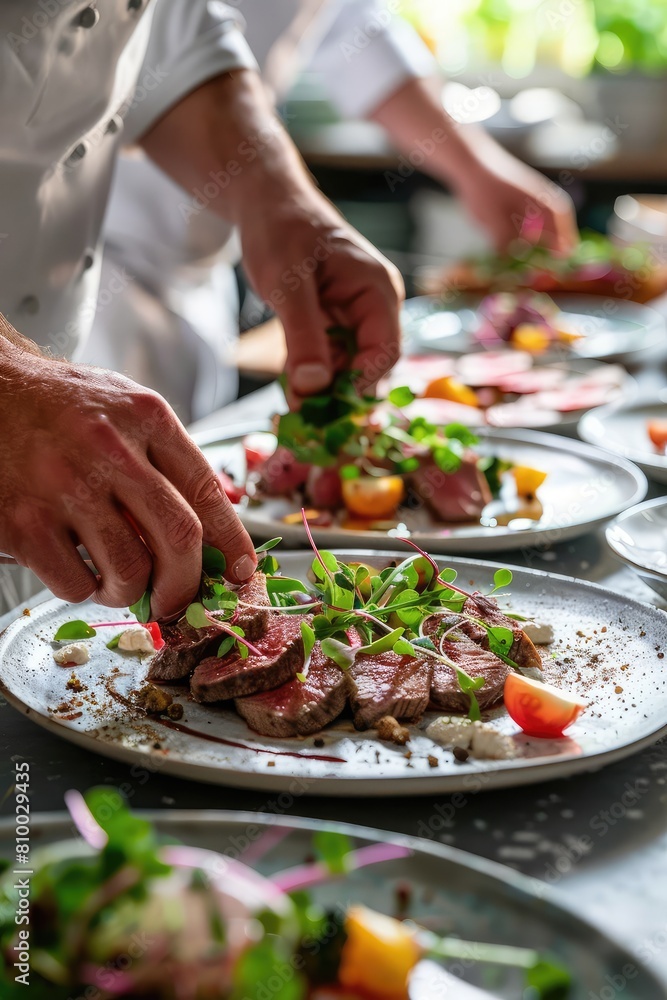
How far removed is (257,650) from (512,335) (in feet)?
5.83

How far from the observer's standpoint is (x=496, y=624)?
1144 mm

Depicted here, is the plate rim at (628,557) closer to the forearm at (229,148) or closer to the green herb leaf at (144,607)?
the green herb leaf at (144,607)

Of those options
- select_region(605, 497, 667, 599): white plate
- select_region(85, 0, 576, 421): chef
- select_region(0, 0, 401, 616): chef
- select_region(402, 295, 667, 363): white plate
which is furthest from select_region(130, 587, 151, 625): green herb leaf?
select_region(402, 295, 667, 363): white plate

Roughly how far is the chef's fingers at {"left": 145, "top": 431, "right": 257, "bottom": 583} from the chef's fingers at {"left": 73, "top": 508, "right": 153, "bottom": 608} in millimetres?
62

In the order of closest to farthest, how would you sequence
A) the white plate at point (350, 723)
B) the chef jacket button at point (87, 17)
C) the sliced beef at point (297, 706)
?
the white plate at point (350, 723) → the sliced beef at point (297, 706) → the chef jacket button at point (87, 17)

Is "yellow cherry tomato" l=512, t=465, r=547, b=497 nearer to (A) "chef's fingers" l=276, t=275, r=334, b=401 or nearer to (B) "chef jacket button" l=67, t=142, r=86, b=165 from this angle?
(A) "chef's fingers" l=276, t=275, r=334, b=401

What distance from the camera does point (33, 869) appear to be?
0.66 meters

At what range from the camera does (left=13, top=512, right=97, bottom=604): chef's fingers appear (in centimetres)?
97

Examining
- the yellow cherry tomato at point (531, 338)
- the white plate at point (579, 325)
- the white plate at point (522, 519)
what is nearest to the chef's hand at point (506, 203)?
the white plate at point (579, 325)

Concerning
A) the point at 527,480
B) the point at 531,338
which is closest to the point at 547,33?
the point at 531,338

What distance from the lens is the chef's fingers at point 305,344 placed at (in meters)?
1.66

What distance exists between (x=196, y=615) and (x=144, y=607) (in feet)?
0.16

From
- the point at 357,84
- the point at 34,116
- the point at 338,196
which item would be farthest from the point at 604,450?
the point at 338,196

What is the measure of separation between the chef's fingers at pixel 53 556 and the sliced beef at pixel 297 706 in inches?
7.4
